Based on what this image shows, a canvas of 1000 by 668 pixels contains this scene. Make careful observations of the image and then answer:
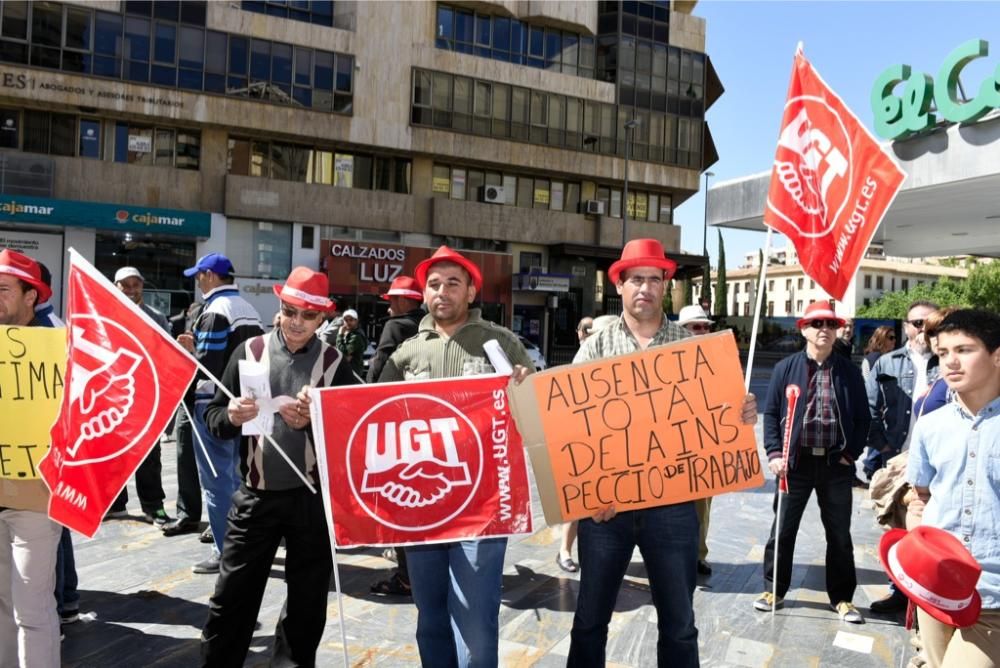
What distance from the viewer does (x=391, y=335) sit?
6020mm

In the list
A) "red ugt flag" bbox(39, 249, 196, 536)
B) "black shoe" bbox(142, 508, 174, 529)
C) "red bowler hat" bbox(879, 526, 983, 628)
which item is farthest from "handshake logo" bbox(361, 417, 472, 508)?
"black shoe" bbox(142, 508, 174, 529)

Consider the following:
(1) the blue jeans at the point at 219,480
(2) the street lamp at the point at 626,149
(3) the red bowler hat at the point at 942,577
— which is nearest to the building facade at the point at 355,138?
(2) the street lamp at the point at 626,149

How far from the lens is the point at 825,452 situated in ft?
16.1

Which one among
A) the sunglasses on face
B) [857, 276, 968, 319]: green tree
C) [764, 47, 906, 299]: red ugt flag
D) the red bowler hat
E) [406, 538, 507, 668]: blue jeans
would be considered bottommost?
[406, 538, 507, 668]: blue jeans

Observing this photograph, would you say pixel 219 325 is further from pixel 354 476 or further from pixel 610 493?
pixel 610 493

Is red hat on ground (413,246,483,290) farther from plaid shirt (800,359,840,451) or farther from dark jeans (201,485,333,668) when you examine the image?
plaid shirt (800,359,840,451)

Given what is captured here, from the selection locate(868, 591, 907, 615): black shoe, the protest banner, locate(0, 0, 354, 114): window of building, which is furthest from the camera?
locate(0, 0, 354, 114): window of building

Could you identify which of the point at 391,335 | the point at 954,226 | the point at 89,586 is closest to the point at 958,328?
the point at 391,335

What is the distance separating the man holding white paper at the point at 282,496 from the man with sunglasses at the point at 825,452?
296 cm

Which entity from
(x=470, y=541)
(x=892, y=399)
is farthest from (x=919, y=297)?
(x=470, y=541)

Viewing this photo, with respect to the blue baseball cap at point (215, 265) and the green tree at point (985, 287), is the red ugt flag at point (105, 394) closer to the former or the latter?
the blue baseball cap at point (215, 265)

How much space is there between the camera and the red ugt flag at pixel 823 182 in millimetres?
3775

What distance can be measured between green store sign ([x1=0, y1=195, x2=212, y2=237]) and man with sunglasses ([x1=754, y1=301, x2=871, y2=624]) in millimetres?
25398

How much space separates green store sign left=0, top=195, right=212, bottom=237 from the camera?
960 inches
